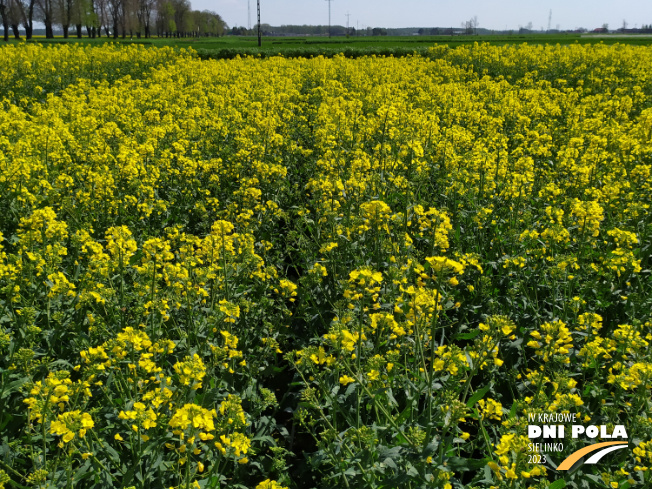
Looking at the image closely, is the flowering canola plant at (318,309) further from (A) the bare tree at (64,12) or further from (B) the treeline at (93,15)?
(A) the bare tree at (64,12)

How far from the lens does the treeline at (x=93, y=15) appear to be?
71.0m

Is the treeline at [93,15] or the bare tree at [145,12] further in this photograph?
the bare tree at [145,12]

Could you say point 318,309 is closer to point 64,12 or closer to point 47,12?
point 47,12

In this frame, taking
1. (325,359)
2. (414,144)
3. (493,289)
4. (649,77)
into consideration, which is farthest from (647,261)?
(649,77)

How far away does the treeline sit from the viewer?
71.0 metres

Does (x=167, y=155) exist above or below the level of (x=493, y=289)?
above

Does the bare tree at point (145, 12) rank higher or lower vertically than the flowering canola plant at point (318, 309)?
higher

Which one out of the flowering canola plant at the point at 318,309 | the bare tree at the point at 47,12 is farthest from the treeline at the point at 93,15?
the flowering canola plant at the point at 318,309

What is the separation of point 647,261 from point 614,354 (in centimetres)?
176

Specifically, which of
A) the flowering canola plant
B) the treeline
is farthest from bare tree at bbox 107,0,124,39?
the flowering canola plant

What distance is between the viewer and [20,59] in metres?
16.7

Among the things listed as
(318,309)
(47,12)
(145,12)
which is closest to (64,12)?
(47,12)

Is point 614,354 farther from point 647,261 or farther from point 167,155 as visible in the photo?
point 167,155

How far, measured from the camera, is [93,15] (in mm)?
85688
